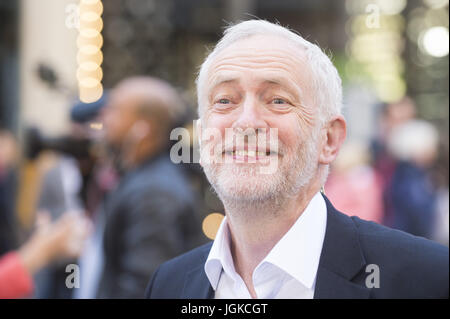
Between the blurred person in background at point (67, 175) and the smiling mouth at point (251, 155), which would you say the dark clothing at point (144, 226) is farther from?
the smiling mouth at point (251, 155)

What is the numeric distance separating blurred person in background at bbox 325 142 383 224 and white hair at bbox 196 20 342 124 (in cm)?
24

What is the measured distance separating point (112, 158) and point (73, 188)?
1.21m

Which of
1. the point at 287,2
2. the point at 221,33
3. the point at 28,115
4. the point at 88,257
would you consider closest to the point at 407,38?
the point at 287,2

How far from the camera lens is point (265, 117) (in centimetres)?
124

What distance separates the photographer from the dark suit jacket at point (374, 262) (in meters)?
1.22

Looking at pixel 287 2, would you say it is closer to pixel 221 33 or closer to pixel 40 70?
pixel 40 70

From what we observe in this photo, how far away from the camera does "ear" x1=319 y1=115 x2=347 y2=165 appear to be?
130 cm

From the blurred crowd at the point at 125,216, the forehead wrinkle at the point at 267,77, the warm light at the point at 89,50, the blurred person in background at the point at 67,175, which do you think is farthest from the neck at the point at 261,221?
the blurred person in background at the point at 67,175

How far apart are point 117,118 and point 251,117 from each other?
119 cm

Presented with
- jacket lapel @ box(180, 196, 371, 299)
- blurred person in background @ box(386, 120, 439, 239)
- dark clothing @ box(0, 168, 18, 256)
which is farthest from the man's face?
dark clothing @ box(0, 168, 18, 256)

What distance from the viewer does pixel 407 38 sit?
5969 mm

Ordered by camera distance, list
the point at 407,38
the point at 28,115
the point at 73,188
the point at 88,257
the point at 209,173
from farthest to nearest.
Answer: the point at 407,38
the point at 28,115
the point at 73,188
the point at 88,257
the point at 209,173

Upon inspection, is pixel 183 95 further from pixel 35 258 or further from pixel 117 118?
pixel 35 258

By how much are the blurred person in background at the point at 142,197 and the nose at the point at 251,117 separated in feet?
3.27
